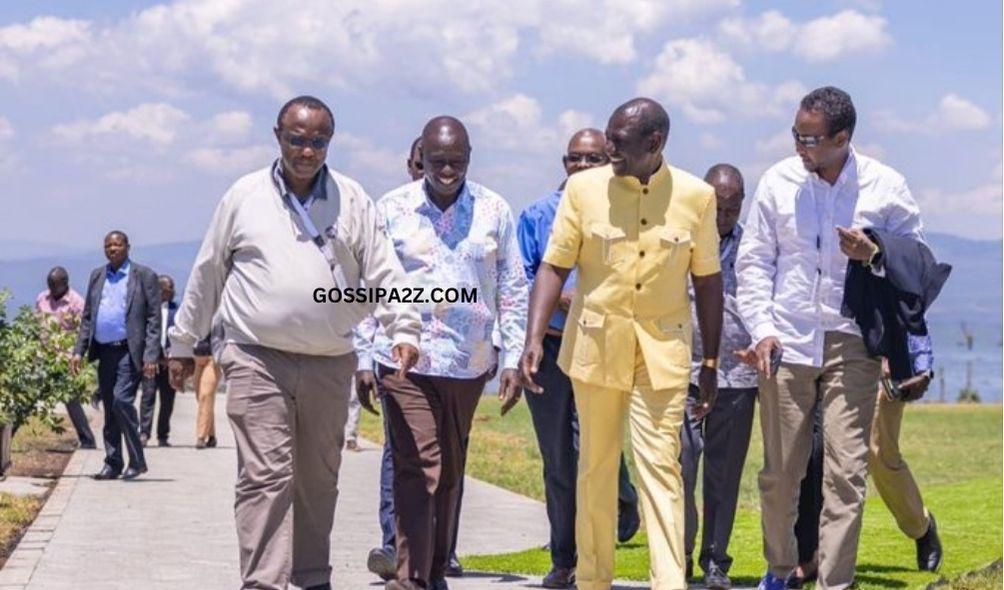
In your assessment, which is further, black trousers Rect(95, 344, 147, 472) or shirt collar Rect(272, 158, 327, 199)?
black trousers Rect(95, 344, 147, 472)

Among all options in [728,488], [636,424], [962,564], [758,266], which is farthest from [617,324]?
[962,564]

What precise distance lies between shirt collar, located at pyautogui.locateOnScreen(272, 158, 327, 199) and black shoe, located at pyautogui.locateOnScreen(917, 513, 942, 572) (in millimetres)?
4169

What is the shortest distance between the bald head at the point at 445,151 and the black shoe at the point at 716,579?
2.42 metres

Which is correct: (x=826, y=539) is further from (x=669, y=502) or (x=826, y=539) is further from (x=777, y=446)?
(x=669, y=502)

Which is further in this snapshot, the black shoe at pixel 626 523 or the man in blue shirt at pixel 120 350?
the man in blue shirt at pixel 120 350

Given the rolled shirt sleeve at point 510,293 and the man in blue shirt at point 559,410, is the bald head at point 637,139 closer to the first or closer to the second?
the rolled shirt sleeve at point 510,293

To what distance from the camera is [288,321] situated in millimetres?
8344

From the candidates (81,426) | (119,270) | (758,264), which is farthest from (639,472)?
(81,426)

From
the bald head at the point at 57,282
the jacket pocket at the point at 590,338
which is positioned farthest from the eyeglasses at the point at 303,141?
the bald head at the point at 57,282

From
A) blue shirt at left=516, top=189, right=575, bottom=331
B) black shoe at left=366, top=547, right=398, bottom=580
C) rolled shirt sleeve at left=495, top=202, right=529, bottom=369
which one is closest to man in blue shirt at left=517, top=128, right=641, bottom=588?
blue shirt at left=516, top=189, right=575, bottom=331

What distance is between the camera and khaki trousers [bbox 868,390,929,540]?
412 inches

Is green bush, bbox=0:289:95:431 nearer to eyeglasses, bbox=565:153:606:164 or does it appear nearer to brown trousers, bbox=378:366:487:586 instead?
eyeglasses, bbox=565:153:606:164

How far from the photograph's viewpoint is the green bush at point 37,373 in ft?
50.4

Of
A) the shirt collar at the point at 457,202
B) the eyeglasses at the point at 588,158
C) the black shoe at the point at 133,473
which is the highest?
the eyeglasses at the point at 588,158
